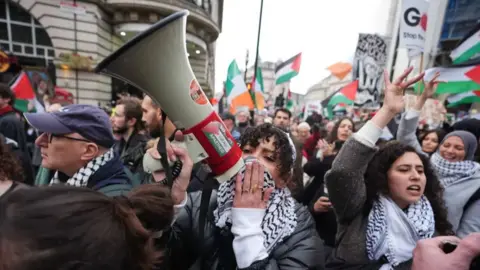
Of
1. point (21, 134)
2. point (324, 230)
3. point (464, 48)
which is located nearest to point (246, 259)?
point (324, 230)

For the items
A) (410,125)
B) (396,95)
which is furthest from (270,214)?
(410,125)

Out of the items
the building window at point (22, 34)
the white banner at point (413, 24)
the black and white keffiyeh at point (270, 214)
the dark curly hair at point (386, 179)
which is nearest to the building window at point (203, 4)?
the building window at point (22, 34)

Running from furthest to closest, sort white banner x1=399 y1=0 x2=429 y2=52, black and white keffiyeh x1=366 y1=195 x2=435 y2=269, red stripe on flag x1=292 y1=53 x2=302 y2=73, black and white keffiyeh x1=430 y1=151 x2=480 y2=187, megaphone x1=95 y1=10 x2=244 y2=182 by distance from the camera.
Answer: red stripe on flag x1=292 y1=53 x2=302 y2=73, white banner x1=399 y1=0 x2=429 y2=52, black and white keffiyeh x1=430 y1=151 x2=480 y2=187, black and white keffiyeh x1=366 y1=195 x2=435 y2=269, megaphone x1=95 y1=10 x2=244 y2=182

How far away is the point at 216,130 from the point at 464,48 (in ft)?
14.1

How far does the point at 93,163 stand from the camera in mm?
1477

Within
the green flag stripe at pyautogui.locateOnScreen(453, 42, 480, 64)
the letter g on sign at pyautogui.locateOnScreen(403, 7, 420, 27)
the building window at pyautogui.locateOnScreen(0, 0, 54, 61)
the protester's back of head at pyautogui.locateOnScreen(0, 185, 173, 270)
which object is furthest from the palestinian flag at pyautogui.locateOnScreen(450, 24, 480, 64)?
the building window at pyautogui.locateOnScreen(0, 0, 54, 61)

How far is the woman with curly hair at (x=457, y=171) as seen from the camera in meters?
1.97

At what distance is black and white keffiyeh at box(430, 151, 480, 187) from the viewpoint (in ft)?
7.45

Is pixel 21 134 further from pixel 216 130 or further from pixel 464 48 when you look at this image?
pixel 464 48

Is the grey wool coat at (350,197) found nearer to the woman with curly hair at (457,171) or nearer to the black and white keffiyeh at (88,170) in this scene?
the woman with curly hair at (457,171)

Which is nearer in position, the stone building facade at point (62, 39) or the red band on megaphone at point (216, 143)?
the red band on megaphone at point (216, 143)

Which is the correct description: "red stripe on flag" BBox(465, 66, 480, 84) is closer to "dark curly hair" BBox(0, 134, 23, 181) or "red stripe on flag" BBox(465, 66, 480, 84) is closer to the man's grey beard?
the man's grey beard

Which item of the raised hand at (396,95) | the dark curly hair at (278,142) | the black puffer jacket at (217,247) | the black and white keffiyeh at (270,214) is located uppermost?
the raised hand at (396,95)

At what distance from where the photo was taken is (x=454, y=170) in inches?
92.0
